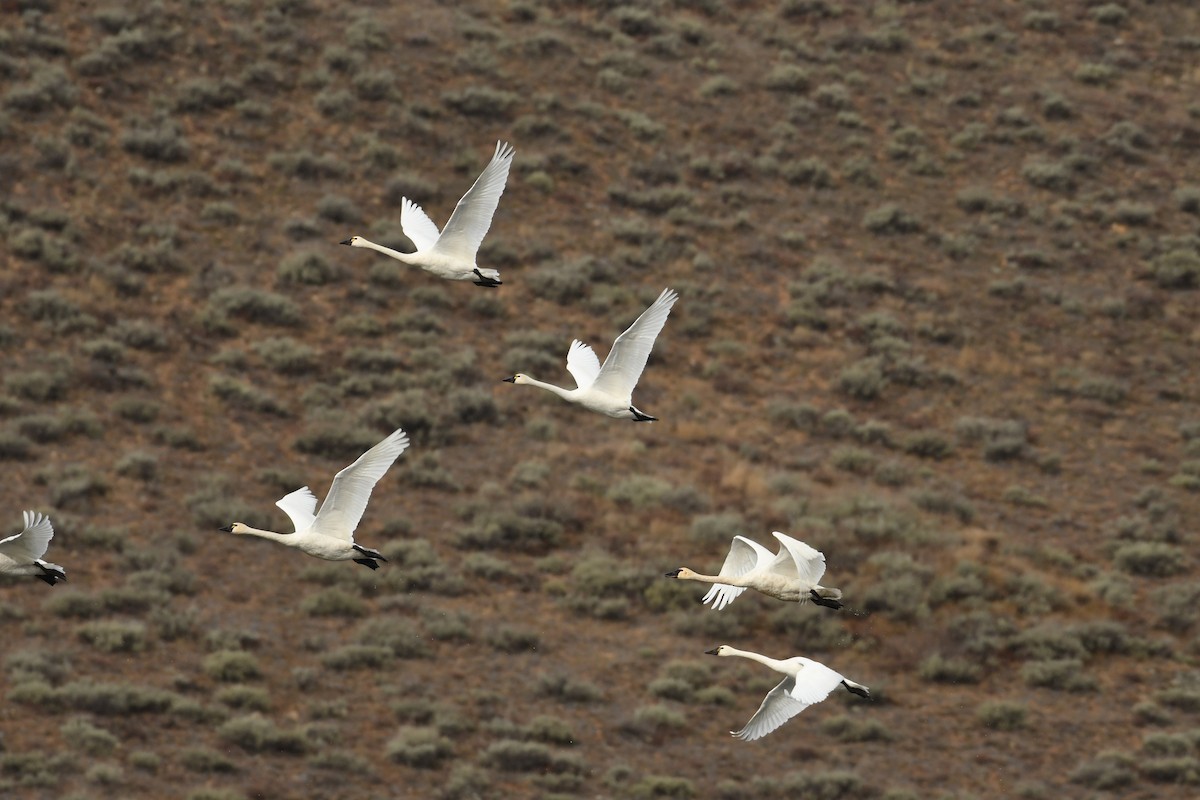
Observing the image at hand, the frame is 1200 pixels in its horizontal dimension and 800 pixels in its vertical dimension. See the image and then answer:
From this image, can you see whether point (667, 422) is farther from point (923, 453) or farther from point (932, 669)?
point (932, 669)

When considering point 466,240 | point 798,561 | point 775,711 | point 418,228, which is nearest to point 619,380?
point 466,240

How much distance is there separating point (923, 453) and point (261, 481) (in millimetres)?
10676

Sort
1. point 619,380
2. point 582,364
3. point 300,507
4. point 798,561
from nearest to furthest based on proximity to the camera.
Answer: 1. point 798,561
2. point 300,507
3. point 619,380
4. point 582,364

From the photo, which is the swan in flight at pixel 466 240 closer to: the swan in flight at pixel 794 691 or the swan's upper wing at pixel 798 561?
the swan's upper wing at pixel 798 561

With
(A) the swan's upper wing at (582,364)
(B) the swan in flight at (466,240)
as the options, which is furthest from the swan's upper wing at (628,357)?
(B) the swan in flight at (466,240)

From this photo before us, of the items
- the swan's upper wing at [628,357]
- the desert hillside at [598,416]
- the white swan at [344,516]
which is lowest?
the desert hillside at [598,416]

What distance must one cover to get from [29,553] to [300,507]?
2.35 meters

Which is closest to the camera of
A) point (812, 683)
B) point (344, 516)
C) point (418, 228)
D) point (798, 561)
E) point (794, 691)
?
point (794, 691)

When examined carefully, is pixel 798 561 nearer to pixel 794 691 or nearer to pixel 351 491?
pixel 794 691

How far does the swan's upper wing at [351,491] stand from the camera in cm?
1509

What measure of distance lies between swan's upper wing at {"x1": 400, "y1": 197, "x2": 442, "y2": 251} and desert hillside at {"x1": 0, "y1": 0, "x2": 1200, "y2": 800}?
6.92 m

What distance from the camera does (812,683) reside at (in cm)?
1370

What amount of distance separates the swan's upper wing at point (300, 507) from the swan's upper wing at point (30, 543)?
6.65 feet

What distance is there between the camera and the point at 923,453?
101 feet
